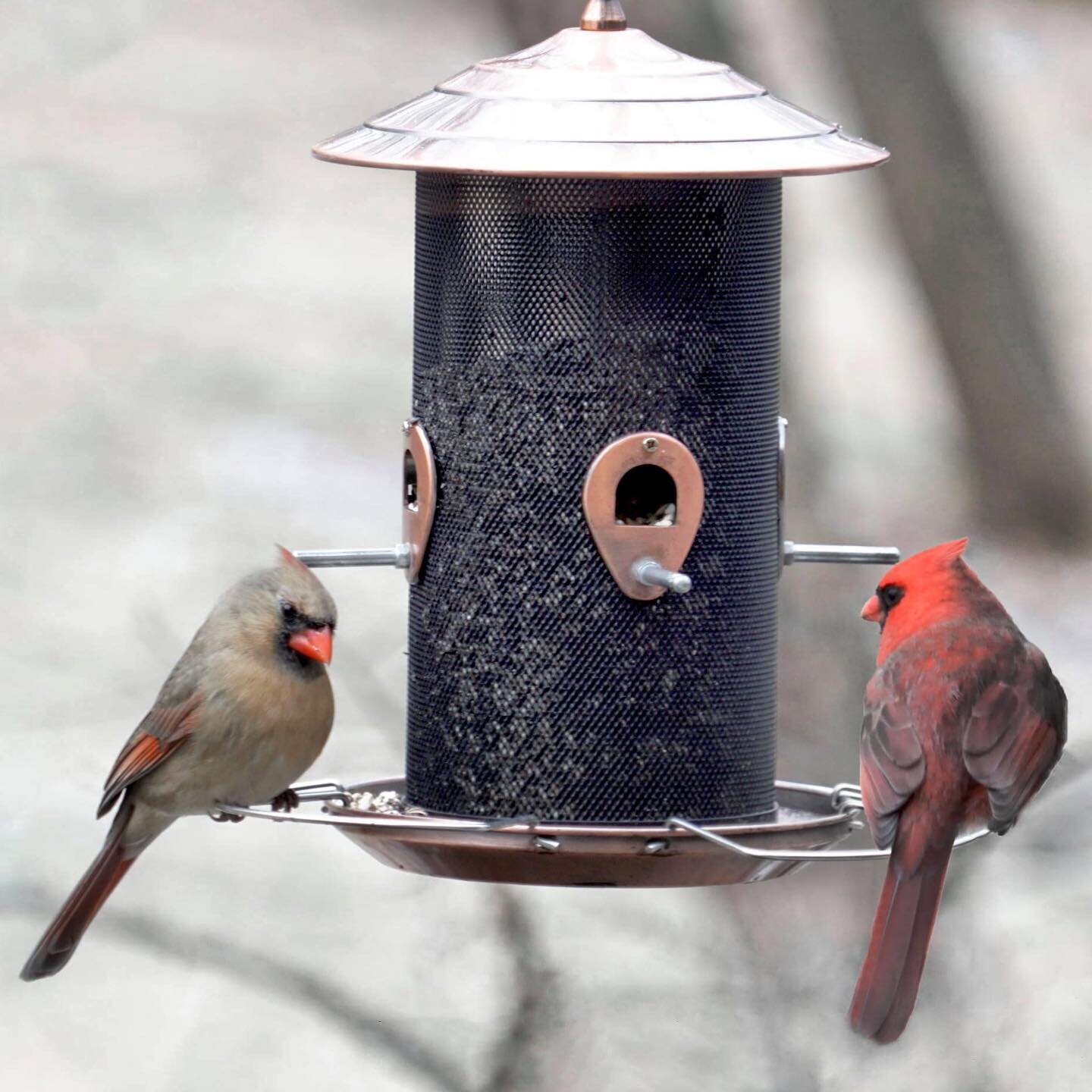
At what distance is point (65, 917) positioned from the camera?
6824 millimetres

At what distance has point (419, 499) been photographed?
605 cm

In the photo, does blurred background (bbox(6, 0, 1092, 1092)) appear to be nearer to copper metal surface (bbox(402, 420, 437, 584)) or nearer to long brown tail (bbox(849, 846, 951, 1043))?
long brown tail (bbox(849, 846, 951, 1043))

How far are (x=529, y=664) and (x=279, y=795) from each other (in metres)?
0.88

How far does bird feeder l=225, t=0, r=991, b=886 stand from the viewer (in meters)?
5.62

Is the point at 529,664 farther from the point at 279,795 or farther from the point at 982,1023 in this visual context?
the point at 982,1023

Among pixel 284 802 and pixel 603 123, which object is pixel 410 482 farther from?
pixel 603 123

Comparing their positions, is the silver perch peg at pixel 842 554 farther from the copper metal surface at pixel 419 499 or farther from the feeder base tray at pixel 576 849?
the copper metal surface at pixel 419 499

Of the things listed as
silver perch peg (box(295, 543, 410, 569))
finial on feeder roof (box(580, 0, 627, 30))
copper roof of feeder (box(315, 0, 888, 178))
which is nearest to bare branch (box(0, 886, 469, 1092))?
silver perch peg (box(295, 543, 410, 569))

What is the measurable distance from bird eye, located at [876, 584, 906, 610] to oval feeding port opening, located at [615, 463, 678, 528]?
2.61ft

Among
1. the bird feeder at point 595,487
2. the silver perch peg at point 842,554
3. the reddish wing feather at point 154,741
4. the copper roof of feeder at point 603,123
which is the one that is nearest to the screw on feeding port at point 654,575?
the bird feeder at point 595,487

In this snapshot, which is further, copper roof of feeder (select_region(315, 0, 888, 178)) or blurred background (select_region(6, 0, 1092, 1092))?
blurred background (select_region(6, 0, 1092, 1092))

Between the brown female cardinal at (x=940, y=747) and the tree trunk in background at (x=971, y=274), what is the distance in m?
2.86

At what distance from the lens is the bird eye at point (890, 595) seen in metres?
6.38

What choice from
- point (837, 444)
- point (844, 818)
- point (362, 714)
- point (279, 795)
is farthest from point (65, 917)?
point (837, 444)
